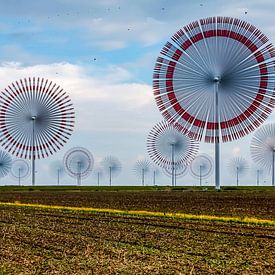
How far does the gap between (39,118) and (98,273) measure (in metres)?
75.2

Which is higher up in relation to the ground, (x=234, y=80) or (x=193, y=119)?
(x=234, y=80)

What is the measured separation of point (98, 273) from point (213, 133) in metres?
59.4

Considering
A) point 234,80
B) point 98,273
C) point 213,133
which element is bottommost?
point 98,273

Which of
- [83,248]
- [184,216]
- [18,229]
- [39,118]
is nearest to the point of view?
[83,248]

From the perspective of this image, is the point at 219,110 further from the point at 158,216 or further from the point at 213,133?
the point at 158,216

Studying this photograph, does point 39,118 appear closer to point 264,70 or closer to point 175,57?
point 175,57

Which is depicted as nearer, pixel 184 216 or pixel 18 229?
pixel 18 229

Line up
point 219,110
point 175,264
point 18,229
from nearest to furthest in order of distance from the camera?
point 175,264
point 18,229
point 219,110

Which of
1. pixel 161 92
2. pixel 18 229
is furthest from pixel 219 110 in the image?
pixel 18 229

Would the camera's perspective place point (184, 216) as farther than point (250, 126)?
No

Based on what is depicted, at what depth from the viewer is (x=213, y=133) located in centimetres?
7481

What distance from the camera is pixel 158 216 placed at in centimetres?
3581

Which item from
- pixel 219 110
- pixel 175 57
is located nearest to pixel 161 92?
pixel 175 57

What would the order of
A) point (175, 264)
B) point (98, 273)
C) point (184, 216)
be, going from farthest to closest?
point (184, 216) < point (175, 264) < point (98, 273)
